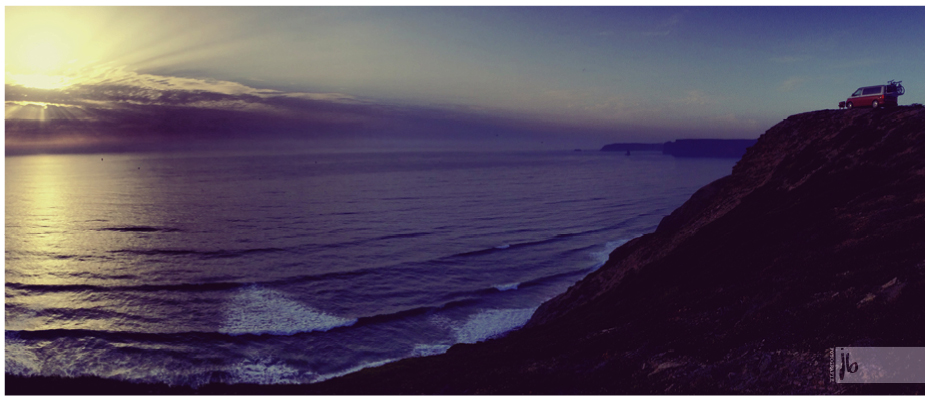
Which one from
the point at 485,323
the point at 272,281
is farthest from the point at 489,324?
the point at 272,281

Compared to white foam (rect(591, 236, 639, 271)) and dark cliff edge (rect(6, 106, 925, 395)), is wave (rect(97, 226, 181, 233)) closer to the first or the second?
dark cliff edge (rect(6, 106, 925, 395))

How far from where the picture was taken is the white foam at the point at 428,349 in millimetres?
24969

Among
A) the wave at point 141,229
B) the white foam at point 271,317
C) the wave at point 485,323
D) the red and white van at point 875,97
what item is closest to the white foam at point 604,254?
the wave at point 485,323

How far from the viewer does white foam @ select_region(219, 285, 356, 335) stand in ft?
89.5

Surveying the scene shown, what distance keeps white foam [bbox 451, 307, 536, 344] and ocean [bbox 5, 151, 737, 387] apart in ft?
0.44

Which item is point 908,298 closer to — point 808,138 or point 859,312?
point 859,312

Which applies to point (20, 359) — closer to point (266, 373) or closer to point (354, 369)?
point (266, 373)

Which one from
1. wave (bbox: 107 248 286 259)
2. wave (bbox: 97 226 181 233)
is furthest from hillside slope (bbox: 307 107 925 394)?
wave (bbox: 97 226 181 233)

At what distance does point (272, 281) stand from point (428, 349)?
53.0 ft

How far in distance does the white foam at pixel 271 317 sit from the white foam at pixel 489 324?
6.95m

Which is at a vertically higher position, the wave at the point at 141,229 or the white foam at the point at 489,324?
the wave at the point at 141,229

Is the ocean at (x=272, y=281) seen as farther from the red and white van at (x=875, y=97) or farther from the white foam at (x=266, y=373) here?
the red and white van at (x=875, y=97)

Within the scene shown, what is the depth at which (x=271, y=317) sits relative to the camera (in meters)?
29.0

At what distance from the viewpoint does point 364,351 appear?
25.3 meters
